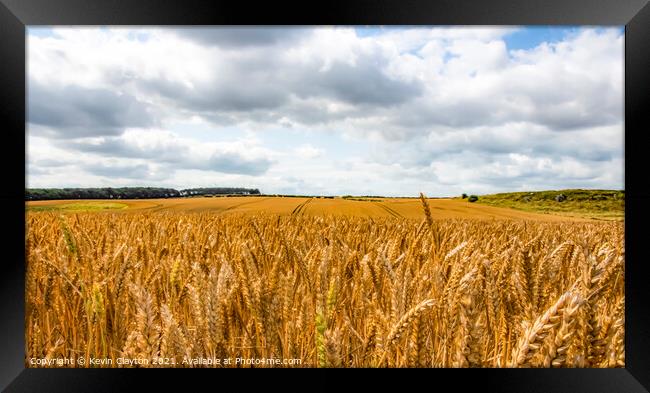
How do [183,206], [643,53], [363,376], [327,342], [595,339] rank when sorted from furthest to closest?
[183,206], [643,53], [363,376], [595,339], [327,342]

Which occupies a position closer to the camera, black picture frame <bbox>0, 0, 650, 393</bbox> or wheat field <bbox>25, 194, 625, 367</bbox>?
wheat field <bbox>25, 194, 625, 367</bbox>

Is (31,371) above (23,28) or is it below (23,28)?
below

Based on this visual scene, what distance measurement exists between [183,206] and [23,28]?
19.6ft

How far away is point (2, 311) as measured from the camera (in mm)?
1322

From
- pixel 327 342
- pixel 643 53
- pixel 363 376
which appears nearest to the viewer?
pixel 327 342

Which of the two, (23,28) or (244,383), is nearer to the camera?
(244,383)

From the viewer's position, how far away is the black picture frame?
51.6 inches
